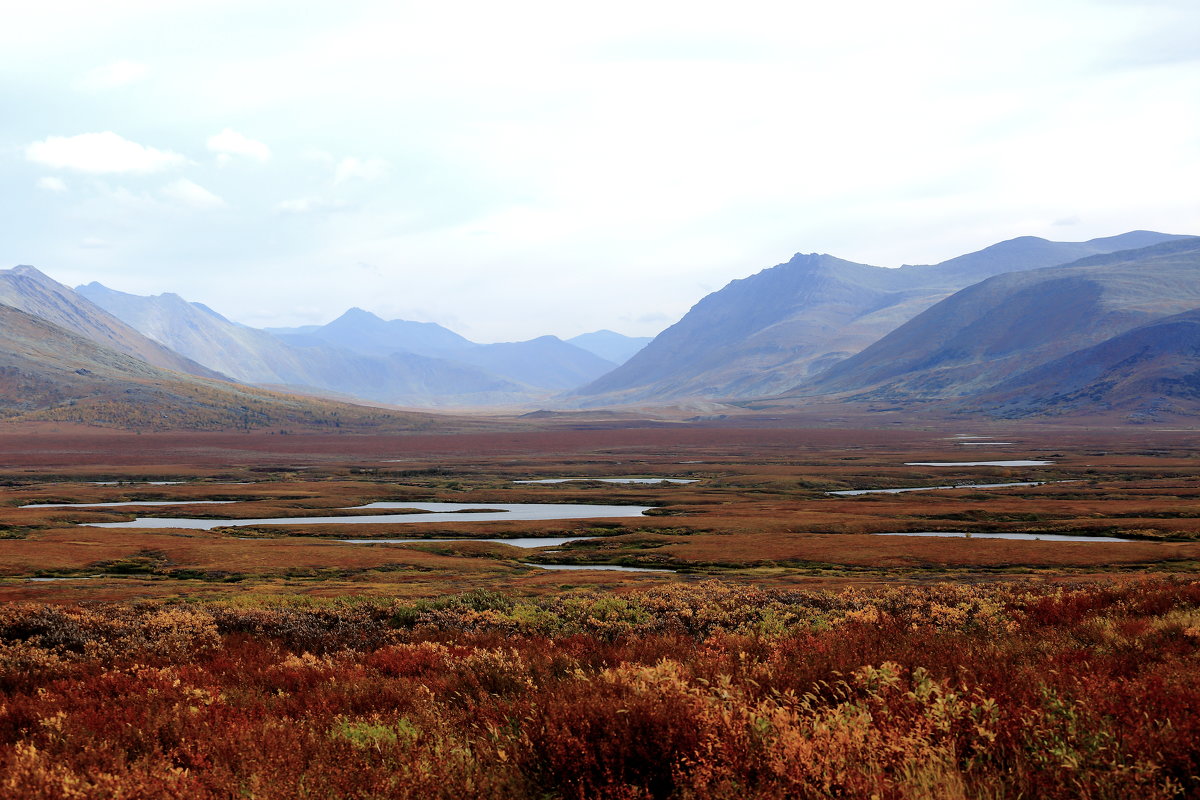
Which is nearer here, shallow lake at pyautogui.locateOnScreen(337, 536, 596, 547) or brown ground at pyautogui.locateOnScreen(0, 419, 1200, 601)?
brown ground at pyautogui.locateOnScreen(0, 419, 1200, 601)

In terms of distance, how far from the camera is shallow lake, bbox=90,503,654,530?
69.7m

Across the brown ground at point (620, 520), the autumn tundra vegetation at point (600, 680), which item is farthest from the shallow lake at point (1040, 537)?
the autumn tundra vegetation at point (600, 680)

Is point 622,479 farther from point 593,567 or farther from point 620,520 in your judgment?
point 593,567

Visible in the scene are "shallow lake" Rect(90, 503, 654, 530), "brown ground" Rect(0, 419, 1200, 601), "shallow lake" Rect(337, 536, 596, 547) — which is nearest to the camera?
"brown ground" Rect(0, 419, 1200, 601)

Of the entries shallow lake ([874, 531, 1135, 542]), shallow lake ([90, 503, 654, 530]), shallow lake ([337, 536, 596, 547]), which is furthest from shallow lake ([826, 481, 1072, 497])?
shallow lake ([337, 536, 596, 547])

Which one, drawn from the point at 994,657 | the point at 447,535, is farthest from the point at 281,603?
the point at 447,535

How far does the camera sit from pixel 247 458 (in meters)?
139

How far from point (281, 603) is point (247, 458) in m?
126

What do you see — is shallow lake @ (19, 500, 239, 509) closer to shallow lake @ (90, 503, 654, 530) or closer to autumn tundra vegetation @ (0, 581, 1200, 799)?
shallow lake @ (90, 503, 654, 530)

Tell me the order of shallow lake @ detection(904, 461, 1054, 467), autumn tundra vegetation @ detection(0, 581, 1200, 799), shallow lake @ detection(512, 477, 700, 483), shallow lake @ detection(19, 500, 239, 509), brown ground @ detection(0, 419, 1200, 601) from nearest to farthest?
autumn tundra vegetation @ detection(0, 581, 1200, 799), brown ground @ detection(0, 419, 1200, 601), shallow lake @ detection(19, 500, 239, 509), shallow lake @ detection(512, 477, 700, 483), shallow lake @ detection(904, 461, 1054, 467)

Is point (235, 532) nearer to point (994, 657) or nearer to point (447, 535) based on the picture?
point (447, 535)

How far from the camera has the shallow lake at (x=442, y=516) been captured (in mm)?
69688

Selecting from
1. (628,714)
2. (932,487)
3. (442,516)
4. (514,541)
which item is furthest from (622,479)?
(628,714)

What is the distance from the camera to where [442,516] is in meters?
75.1
